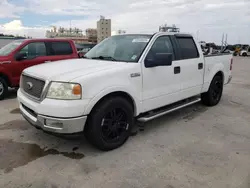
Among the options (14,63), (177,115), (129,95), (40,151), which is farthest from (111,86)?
(14,63)

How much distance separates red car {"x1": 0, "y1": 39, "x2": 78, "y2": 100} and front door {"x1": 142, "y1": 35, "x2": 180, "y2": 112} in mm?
4273

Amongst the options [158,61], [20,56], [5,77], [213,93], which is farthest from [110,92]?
[5,77]

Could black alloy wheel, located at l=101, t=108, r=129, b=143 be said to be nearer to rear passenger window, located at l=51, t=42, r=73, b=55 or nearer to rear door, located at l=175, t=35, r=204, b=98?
rear door, located at l=175, t=35, r=204, b=98

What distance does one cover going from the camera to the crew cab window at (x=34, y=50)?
676 cm

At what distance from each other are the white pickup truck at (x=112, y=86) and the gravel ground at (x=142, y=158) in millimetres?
358

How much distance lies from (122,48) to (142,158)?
1.93 m

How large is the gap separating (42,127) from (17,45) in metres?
4.63

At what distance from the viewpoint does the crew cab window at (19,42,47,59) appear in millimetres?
6762

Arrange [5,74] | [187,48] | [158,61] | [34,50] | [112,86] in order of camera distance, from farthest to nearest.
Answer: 1. [34,50]
2. [5,74]
3. [187,48]
4. [158,61]
5. [112,86]

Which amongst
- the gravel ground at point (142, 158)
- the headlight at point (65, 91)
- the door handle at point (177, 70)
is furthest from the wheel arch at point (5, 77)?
the door handle at point (177, 70)

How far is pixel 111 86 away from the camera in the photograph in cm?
316

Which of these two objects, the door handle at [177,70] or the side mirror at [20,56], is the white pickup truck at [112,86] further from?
the side mirror at [20,56]

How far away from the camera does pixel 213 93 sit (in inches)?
224

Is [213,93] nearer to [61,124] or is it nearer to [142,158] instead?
[142,158]
